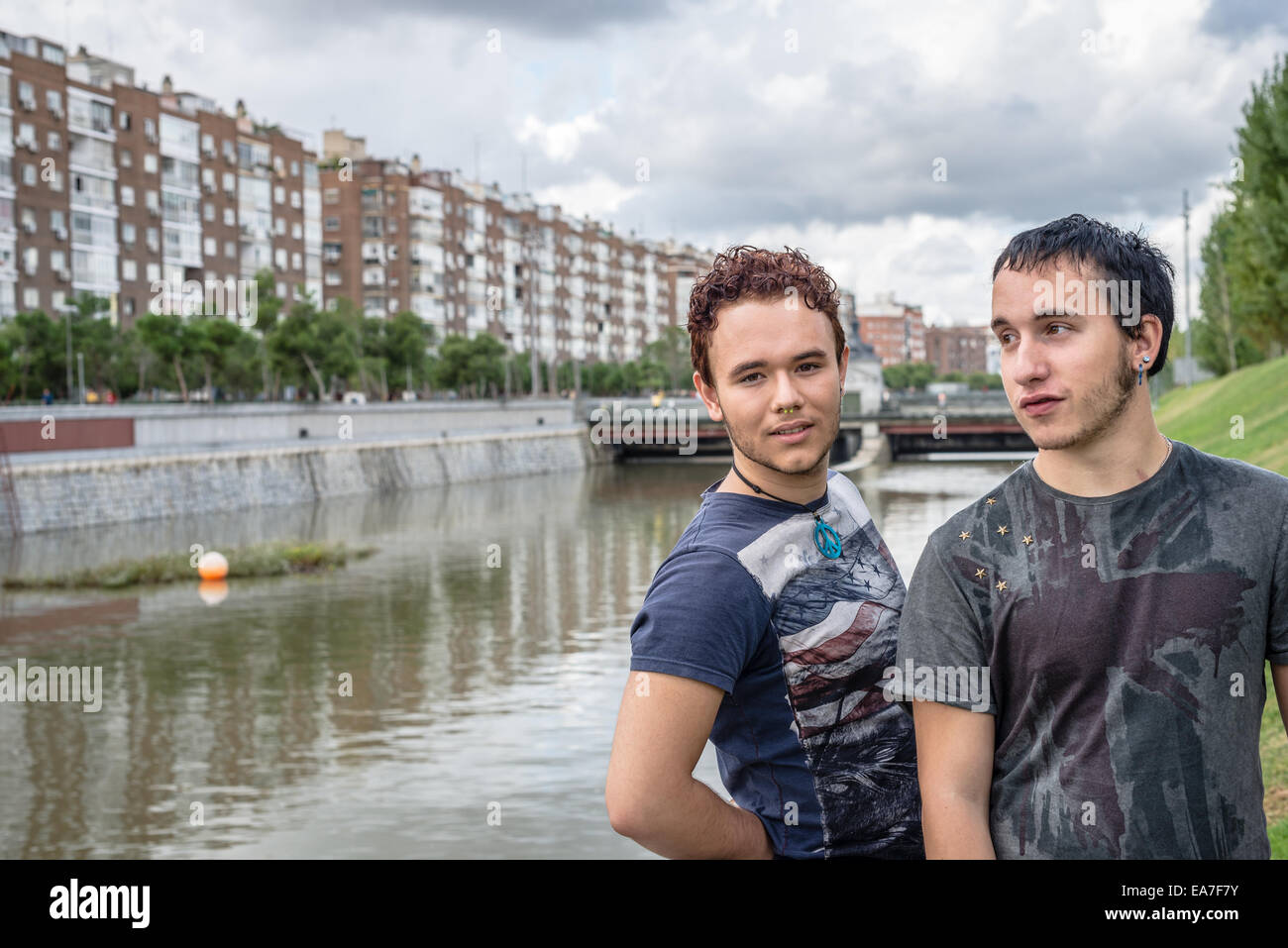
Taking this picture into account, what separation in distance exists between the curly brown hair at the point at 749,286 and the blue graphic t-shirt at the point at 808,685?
35 cm

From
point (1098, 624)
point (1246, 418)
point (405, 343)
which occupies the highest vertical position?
point (405, 343)

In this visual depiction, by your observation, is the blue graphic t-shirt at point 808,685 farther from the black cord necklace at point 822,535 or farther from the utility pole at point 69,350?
the utility pole at point 69,350

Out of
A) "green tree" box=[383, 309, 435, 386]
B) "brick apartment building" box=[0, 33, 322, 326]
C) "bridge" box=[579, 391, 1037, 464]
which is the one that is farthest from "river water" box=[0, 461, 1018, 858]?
"green tree" box=[383, 309, 435, 386]

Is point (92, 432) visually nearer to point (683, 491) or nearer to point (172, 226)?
point (683, 491)

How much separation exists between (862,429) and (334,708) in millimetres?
59940

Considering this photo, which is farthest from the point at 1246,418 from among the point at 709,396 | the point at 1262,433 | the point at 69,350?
the point at 69,350

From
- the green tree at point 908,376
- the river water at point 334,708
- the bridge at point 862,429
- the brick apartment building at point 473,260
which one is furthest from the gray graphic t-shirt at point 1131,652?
the green tree at point 908,376

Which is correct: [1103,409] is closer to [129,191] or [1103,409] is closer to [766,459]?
[766,459]

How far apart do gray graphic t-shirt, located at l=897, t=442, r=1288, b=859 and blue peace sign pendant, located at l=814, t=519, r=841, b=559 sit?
29cm

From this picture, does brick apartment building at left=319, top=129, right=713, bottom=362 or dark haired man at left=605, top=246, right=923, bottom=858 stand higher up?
brick apartment building at left=319, top=129, right=713, bottom=362

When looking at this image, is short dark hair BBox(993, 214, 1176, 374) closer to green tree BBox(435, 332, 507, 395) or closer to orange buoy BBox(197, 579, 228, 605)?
orange buoy BBox(197, 579, 228, 605)

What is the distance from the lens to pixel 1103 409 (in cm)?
252

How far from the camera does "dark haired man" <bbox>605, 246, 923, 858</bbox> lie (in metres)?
2.60

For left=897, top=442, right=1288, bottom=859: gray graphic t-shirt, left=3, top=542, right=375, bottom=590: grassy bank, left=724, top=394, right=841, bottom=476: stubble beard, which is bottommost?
left=3, top=542, right=375, bottom=590: grassy bank
